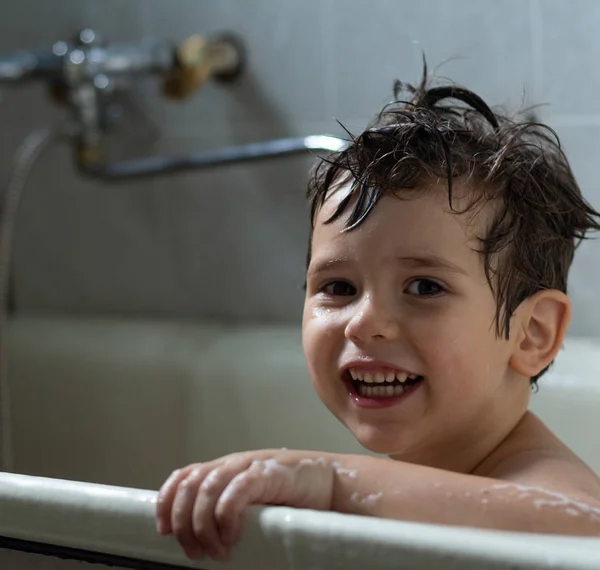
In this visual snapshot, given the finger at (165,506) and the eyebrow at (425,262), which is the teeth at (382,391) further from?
the finger at (165,506)

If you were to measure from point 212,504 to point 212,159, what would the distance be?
0.89 m

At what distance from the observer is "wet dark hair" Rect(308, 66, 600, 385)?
2.60ft

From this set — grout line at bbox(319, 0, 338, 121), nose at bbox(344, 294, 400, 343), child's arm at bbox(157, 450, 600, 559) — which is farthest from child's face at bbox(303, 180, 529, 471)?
grout line at bbox(319, 0, 338, 121)

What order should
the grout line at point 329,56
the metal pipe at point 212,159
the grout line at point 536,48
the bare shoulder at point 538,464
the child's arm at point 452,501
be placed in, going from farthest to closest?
the grout line at point 329,56 → the grout line at point 536,48 → the metal pipe at point 212,159 → the bare shoulder at point 538,464 → the child's arm at point 452,501

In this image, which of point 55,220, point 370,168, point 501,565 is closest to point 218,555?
point 501,565

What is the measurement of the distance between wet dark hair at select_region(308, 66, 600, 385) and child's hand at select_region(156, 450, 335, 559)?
0.77 feet

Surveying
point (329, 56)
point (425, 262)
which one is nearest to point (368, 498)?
point (425, 262)

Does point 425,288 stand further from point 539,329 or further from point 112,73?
point 112,73

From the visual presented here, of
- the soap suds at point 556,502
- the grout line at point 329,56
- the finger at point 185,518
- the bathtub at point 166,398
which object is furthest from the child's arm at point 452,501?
the grout line at point 329,56

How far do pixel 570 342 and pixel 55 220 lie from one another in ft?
3.25

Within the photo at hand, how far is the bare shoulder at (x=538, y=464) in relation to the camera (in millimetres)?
734

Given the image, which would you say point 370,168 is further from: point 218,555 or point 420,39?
Result: point 420,39

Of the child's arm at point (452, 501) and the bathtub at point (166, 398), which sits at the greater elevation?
the child's arm at point (452, 501)

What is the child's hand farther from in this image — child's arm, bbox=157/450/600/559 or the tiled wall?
the tiled wall
